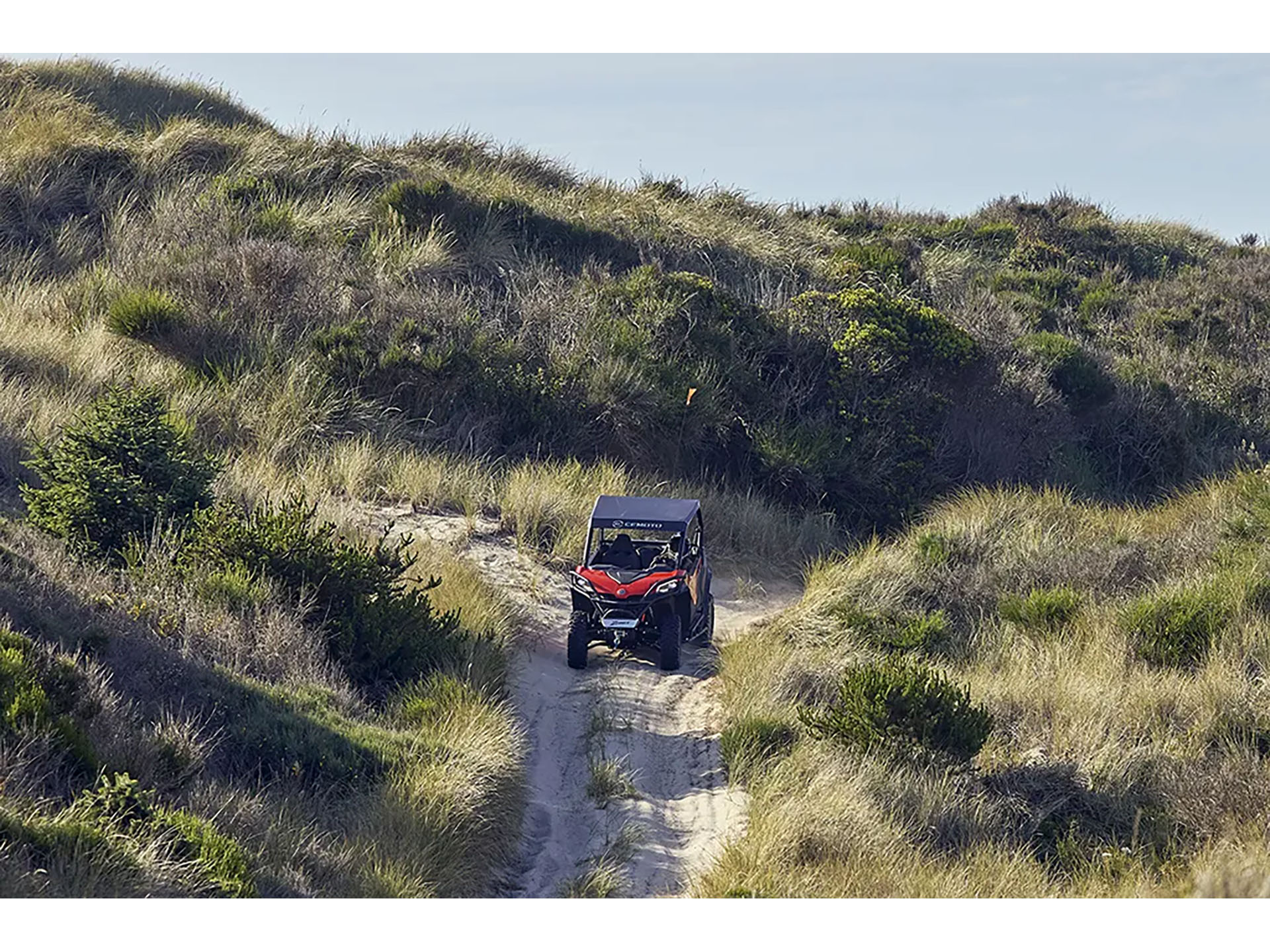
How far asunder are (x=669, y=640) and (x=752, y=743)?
90.3 inches

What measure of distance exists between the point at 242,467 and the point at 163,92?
57.4 ft

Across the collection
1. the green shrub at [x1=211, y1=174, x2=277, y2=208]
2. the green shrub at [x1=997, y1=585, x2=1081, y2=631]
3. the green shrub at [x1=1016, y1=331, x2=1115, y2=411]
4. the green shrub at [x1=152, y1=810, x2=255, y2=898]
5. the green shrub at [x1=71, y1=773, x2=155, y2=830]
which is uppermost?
the green shrub at [x1=211, y1=174, x2=277, y2=208]

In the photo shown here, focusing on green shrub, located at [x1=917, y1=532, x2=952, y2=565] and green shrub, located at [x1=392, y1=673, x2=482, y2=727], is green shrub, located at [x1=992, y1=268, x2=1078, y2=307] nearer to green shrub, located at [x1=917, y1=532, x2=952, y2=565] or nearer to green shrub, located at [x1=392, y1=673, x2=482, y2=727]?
green shrub, located at [x1=917, y1=532, x2=952, y2=565]

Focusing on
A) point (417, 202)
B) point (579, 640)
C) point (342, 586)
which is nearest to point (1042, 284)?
point (417, 202)

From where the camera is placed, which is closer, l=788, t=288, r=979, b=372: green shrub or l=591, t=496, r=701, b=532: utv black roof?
l=591, t=496, r=701, b=532: utv black roof

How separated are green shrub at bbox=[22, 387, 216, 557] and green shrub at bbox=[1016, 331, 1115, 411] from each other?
15871mm

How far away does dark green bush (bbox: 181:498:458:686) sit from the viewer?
1098 cm

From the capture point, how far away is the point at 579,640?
12531mm

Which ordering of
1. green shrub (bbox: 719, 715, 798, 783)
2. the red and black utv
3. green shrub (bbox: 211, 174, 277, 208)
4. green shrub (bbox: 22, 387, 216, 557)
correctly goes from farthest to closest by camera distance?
green shrub (bbox: 211, 174, 277, 208)
the red and black utv
green shrub (bbox: 22, 387, 216, 557)
green shrub (bbox: 719, 715, 798, 783)

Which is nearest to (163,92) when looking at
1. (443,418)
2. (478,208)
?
(478,208)

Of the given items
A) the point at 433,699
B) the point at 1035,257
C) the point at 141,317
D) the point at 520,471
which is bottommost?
the point at 433,699

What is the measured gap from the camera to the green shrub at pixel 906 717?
31.9 feet

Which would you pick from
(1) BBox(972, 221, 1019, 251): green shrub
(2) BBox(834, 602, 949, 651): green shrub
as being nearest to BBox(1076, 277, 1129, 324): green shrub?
(1) BBox(972, 221, 1019, 251): green shrub

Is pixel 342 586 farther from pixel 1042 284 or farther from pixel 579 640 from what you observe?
pixel 1042 284
